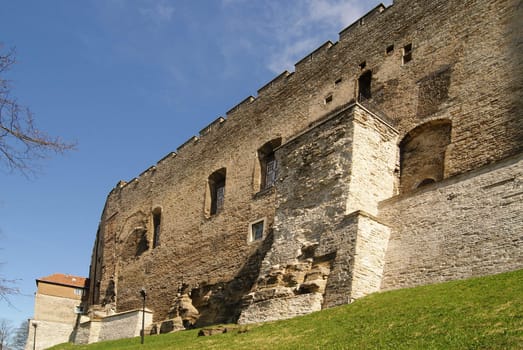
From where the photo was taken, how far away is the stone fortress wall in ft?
42.5

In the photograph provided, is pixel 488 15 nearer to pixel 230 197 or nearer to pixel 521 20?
pixel 521 20

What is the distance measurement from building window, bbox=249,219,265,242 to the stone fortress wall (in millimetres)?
157

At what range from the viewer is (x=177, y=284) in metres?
24.5

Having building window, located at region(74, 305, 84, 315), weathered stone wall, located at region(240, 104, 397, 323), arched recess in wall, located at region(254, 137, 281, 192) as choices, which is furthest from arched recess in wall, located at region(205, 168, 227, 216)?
building window, located at region(74, 305, 84, 315)

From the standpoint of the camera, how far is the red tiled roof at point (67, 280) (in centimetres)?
3467

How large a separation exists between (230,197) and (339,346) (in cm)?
1405

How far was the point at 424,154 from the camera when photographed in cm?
1606

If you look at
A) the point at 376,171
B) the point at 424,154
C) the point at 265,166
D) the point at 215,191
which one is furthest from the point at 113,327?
the point at 424,154

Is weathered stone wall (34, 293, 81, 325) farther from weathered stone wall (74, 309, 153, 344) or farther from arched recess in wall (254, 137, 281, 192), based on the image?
arched recess in wall (254, 137, 281, 192)

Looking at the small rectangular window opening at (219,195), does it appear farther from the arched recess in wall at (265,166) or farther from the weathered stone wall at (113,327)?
the weathered stone wall at (113,327)

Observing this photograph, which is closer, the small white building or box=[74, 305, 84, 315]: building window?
the small white building

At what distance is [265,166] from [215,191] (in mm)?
3505

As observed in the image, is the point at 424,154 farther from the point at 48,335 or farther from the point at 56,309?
the point at 56,309

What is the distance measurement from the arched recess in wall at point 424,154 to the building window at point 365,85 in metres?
2.51
